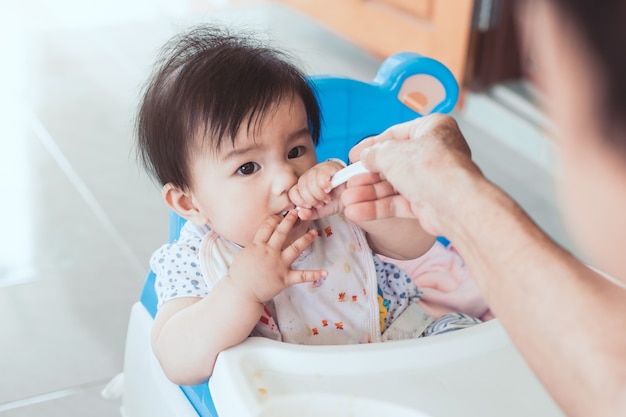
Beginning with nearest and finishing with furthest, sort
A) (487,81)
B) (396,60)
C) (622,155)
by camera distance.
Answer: (622,155), (396,60), (487,81)

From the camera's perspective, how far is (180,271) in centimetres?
76

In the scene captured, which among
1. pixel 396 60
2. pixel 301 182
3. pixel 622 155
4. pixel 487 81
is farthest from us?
pixel 487 81

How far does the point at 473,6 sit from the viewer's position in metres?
1.66

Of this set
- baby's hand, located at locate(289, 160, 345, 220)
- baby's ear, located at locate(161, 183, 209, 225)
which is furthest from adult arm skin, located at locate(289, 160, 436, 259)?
baby's ear, located at locate(161, 183, 209, 225)

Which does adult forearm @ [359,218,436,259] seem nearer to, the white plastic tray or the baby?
the baby

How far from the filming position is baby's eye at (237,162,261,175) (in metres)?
0.73

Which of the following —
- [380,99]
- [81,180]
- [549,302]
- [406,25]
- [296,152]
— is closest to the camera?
[549,302]

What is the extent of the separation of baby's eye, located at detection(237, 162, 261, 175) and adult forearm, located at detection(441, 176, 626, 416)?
24 cm

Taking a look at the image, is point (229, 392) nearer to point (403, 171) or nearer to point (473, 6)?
point (403, 171)

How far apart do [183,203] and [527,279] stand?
14.9 inches

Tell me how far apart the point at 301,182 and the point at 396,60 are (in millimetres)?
292

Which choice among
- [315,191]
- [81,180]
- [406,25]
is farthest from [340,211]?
[406,25]

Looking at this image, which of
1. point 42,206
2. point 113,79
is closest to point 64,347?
point 42,206

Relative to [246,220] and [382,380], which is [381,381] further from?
[246,220]
